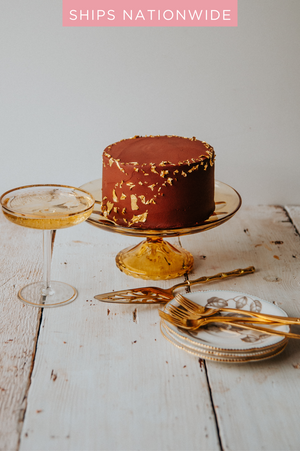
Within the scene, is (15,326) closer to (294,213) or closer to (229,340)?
(229,340)

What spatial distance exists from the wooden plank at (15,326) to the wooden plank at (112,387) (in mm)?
17

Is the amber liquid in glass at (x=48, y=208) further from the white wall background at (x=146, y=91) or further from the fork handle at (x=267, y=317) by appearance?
the white wall background at (x=146, y=91)

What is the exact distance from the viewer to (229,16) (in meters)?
1.37

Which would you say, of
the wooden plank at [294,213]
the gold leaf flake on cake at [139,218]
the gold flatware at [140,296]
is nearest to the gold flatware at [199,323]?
the gold flatware at [140,296]

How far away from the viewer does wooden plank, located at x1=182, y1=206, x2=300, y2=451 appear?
2.06 ft

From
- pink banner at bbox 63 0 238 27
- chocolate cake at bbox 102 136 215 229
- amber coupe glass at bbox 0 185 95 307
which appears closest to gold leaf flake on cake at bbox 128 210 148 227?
chocolate cake at bbox 102 136 215 229

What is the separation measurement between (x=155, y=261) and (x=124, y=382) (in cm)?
41

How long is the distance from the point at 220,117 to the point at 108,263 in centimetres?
65

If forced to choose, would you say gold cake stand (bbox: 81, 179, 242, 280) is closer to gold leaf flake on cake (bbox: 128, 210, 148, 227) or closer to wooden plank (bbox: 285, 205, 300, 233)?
gold leaf flake on cake (bbox: 128, 210, 148, 227)

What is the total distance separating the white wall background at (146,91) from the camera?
1.38 m

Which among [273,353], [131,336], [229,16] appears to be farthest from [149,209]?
[229,16]

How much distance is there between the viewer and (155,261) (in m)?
1.09

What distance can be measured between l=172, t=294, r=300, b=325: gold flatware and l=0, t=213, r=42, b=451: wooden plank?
270mm

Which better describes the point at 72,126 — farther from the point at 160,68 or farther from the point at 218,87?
the point at 218,87
